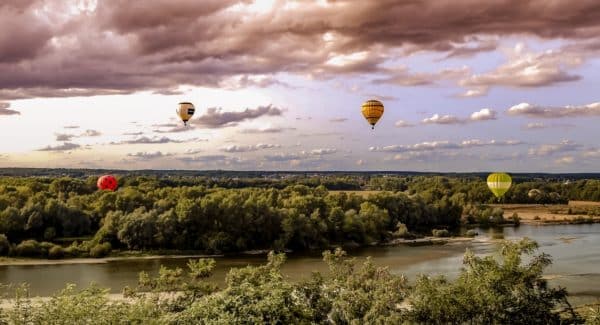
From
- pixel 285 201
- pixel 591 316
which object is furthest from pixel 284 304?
pixel 285 201

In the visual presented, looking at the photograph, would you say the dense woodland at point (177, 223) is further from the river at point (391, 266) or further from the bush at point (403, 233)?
the river at point (391, 266)

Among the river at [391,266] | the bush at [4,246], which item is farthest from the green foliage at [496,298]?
the bush at [4,246]

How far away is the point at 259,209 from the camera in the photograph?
5741 cm

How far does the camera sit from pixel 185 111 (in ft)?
142

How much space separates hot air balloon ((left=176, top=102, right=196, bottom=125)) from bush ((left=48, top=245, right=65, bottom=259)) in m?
15.3

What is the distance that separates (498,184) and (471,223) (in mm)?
32209

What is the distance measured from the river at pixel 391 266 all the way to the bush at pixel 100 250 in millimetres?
2754

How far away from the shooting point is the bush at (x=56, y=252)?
48316 mm

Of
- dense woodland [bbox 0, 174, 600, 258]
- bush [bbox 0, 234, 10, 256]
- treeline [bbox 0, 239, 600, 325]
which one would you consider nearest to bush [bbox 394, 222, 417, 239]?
dense woodland [bbox 0, 174, 600, 258]

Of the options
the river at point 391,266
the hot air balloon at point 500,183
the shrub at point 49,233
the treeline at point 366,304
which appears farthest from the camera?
the shrub at point 49,233

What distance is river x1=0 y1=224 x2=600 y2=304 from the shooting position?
37.2 metres

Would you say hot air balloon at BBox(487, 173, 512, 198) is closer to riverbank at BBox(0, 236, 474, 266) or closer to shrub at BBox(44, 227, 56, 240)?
riverbank at BBox(0, 236, 474, 266)

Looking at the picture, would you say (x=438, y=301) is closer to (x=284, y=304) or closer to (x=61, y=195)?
(x=284, y=304)

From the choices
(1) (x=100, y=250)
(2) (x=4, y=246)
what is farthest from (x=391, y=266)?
(2) (x=4, y=246)
